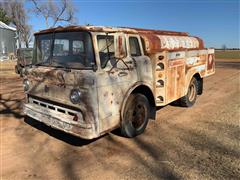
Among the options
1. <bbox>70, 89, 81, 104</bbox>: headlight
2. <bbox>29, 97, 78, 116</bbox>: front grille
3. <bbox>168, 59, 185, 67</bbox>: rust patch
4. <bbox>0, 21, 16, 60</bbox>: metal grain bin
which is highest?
<bbox>0, 21, 16, 60</bbox>: metal grain bin

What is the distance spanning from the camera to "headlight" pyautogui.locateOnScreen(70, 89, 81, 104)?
150 inches

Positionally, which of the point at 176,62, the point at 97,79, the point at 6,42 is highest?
the point at 6,42

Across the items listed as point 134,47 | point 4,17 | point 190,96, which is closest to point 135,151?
point 134,47

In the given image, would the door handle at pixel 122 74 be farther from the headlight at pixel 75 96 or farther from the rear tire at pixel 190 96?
the rear tire at pixel 190 96

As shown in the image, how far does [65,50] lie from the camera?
4398 mm

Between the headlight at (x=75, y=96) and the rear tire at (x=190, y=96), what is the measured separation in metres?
4.02

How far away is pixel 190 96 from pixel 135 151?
12.2 feet

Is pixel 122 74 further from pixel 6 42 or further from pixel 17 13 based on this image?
pixel 17 13

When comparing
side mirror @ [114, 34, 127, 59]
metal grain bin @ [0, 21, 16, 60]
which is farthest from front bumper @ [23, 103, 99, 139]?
metal grain bin @ [0, 21, 16, 60]

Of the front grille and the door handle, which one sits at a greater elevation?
the door handle

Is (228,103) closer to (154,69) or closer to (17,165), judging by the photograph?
(154,69)

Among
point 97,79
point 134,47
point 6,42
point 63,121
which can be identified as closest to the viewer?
point 97,79

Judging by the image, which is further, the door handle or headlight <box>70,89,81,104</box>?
the door handle

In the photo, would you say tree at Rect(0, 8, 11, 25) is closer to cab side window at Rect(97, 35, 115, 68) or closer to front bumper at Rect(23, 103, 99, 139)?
front bumper at Rect(23, 103, 99, 139)
